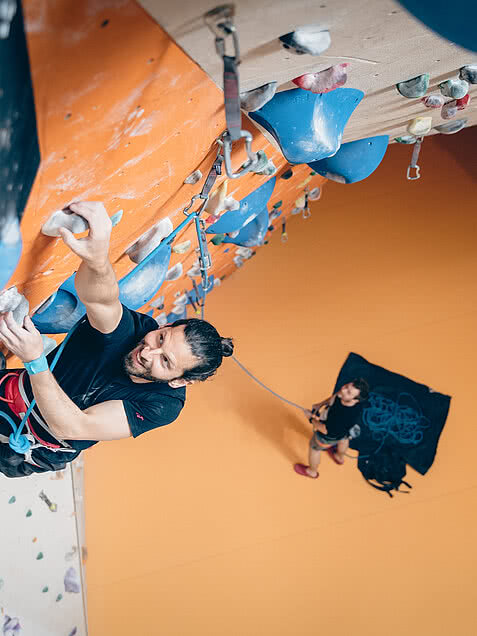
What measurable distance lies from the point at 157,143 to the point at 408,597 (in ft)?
9.25

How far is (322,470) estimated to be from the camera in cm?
312

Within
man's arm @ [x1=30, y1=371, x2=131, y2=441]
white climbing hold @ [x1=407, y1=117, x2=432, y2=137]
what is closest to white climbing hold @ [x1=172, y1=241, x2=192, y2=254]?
man's arm @ [x1=30, y1=371, x2=131, y2=441]

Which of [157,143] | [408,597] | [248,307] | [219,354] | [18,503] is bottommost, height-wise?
[408,597]

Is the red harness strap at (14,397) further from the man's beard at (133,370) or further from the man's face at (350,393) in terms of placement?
the man's face at (350,393)

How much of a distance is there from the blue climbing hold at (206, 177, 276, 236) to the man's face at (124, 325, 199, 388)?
0.50 meters

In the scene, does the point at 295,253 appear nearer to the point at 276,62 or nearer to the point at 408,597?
the point at 408,597

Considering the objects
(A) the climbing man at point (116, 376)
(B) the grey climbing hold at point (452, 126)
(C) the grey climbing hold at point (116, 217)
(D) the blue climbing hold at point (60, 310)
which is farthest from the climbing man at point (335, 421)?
(C) the grey climbing hold at point (116, 217)

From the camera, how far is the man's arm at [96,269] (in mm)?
854

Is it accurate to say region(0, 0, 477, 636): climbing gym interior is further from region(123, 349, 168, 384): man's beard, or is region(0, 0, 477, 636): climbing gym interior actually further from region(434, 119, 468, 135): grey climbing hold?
region(123, 349, 168, 384): man's beard

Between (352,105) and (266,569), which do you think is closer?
(352,105)

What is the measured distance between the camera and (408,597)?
113 inches

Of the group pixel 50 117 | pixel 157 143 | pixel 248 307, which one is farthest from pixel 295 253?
pixel 50 117

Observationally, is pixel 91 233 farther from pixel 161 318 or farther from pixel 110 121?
pixel 161 318

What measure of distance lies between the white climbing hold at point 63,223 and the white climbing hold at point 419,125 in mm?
986
